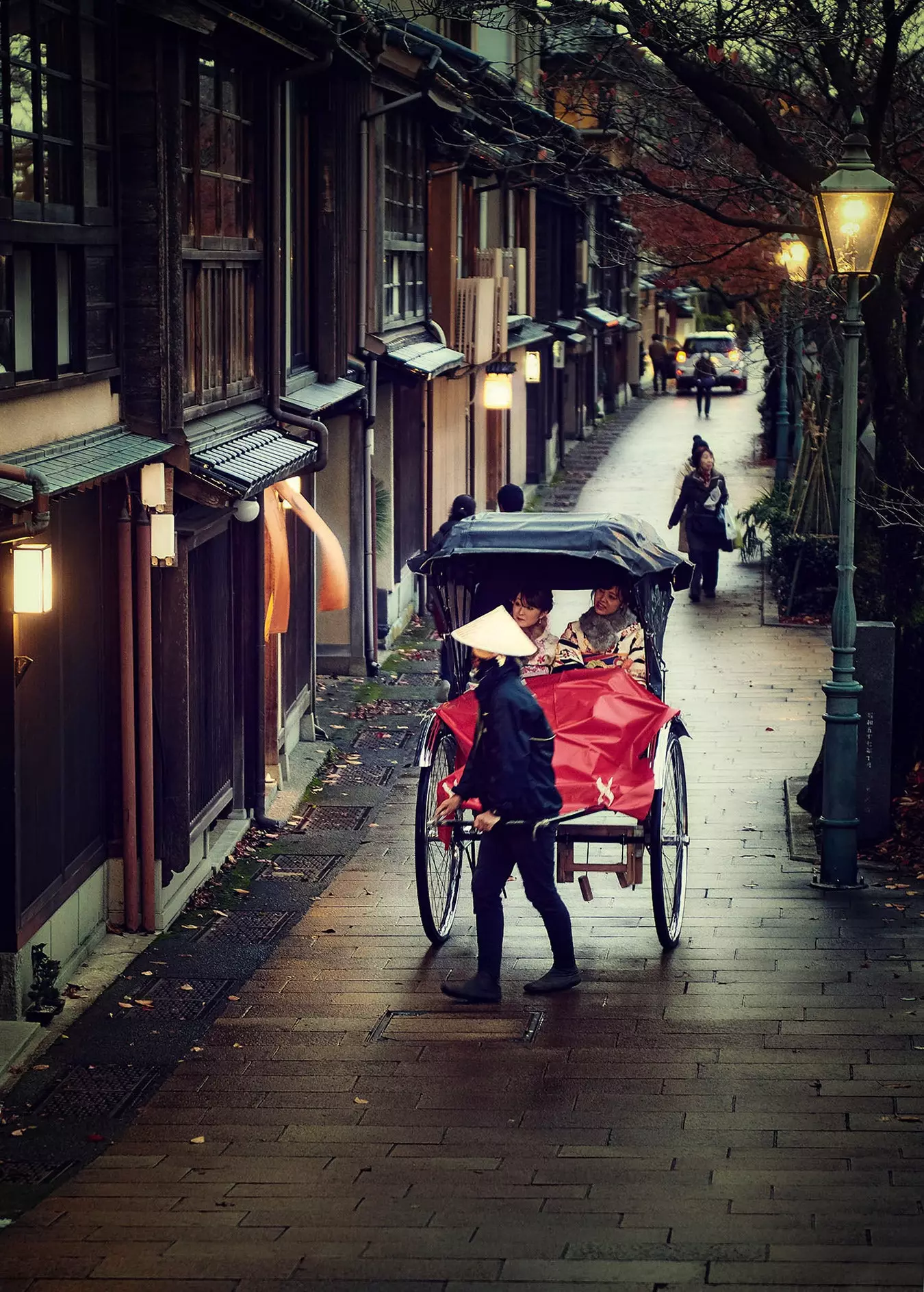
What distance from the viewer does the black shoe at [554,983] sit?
10.6m

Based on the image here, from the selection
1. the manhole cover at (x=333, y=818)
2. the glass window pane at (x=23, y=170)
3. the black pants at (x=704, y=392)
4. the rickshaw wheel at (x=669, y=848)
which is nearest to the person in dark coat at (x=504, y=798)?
the rickshaw wheel at (x=669, y=848)

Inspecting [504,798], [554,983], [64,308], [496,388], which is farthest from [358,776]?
[496,388]

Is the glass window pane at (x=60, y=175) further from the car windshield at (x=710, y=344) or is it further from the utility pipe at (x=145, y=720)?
the car windshield at (x=710, y=344)

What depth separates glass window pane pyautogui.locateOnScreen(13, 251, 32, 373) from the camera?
387 inches

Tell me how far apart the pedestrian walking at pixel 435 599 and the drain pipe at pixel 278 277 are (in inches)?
55.9

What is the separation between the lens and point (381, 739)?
59.5 feet

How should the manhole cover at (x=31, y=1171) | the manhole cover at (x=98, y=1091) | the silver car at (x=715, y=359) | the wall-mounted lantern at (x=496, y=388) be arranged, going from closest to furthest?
the manhole cover at (x=31, y=1171), the manhole cover at (x=98, y=1091), the wall-mounted lantern at (x=496, y=388), the silver car at (x=715, y=359)

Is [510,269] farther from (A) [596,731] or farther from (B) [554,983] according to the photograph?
(B) [554,983]

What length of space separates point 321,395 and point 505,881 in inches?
325

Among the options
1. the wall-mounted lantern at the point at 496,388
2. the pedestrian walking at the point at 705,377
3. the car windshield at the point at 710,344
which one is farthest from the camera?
the car windshield at the point at 710,344

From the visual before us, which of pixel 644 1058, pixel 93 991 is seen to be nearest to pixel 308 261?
pixel 93 991

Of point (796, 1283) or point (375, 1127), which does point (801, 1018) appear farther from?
point (796, 1283)

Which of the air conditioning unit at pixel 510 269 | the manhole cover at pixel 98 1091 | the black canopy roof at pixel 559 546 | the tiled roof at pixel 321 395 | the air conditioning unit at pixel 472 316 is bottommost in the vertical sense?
the manhole cover at pixel 98 1091

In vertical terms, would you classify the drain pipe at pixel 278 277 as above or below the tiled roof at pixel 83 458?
above
